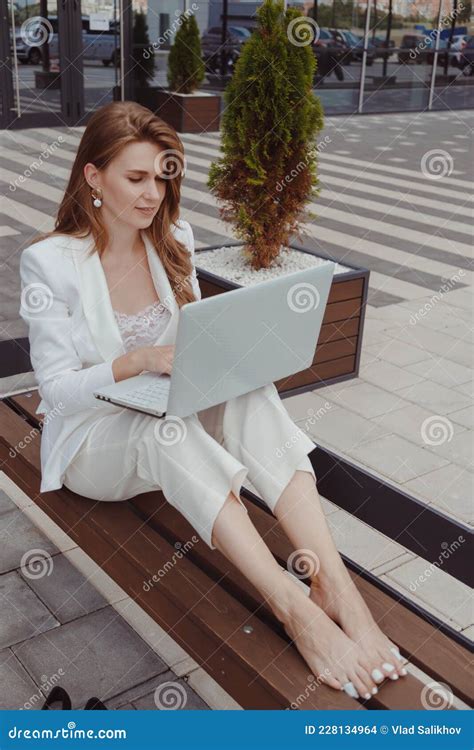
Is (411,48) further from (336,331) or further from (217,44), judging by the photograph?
(336,331)

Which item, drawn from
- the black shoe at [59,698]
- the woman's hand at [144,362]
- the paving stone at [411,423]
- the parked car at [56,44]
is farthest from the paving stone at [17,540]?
the parked car at [56,44]

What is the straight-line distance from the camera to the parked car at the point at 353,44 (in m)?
14.8

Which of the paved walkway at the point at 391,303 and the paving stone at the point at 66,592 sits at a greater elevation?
the paving stone at the point at 66,592

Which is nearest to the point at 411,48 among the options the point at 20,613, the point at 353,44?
the point at 353,44

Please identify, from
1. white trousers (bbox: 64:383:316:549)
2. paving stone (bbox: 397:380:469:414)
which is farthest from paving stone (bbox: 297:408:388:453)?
white trousers (bbox: 64:383:316:549)

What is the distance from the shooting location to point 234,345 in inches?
87.3

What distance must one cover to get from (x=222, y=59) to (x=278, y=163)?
10.2m

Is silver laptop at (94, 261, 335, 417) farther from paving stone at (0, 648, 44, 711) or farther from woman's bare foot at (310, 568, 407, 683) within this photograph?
paving stone at (0, 648, 44, 711)

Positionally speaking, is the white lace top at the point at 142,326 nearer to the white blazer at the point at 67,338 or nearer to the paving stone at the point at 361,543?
the white blazer at the point at 67,338

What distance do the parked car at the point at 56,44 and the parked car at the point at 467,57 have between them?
746 cm

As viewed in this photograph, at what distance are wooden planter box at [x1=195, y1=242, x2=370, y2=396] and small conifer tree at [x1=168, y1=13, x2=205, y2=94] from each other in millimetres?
8916

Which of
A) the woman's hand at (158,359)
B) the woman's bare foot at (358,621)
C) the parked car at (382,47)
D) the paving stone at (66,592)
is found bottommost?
the paving stone at (66,592)

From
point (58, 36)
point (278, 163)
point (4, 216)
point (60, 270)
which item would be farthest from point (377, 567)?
point (58, 36)

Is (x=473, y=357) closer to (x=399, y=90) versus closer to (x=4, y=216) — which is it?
(x=4, y=216)
